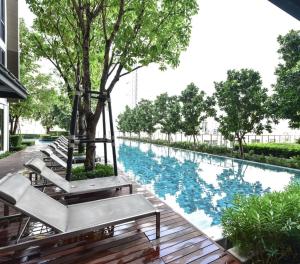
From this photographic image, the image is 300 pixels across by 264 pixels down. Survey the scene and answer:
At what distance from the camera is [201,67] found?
33.5 metres

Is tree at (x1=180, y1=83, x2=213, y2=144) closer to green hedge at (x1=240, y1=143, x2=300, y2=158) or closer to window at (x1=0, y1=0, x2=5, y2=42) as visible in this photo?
green hedge at (x1=240, y1=143, x2=300, y2=158)

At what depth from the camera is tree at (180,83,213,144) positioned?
20.2m

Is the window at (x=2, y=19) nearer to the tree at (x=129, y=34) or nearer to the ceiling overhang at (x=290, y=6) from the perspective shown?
the tree at (x=129, y=34)

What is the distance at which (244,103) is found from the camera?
15.2 m

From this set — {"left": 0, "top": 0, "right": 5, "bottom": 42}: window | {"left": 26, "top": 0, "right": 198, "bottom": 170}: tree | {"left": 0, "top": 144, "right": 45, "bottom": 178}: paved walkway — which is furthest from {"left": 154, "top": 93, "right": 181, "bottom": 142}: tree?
{"left": 26, "top": 0, "right": 198, "bottom": 170}: tree

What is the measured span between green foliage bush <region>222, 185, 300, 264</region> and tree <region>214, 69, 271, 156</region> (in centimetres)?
1265

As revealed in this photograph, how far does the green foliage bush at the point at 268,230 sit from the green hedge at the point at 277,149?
11.9m

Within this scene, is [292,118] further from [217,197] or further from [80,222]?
[80,222]

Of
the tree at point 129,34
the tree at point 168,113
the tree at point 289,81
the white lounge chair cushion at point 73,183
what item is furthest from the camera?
the tree at point 168,113

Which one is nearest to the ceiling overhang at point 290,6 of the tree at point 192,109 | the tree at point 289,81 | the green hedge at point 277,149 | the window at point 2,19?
the tree at point 289,81

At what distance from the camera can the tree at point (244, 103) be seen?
1488cm

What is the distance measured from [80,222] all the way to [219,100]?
14726 mm

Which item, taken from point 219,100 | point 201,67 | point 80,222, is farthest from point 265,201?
point 201,67

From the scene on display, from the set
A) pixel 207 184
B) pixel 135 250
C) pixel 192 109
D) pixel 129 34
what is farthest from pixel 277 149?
pixel 135 250
